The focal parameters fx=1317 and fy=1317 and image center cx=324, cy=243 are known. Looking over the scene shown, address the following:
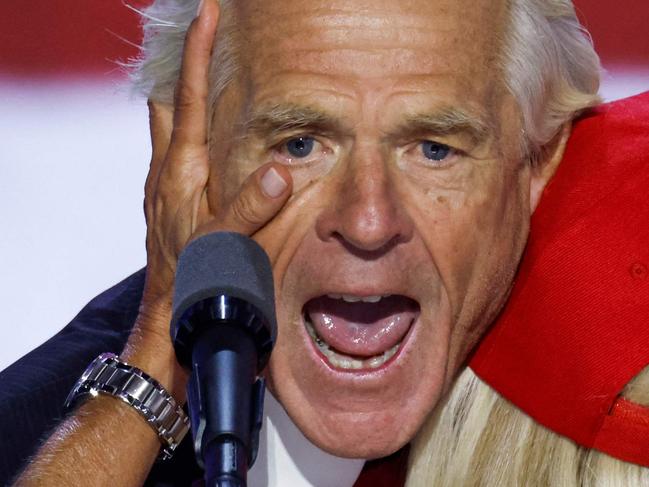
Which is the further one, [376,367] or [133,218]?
[133,218]

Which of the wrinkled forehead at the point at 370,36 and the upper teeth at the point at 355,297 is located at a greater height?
the wrinkled forehead at the point at 370,36

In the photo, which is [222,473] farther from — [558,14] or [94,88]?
[94,88]

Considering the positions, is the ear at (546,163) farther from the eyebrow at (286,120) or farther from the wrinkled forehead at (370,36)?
the eyebrow at (286,120)

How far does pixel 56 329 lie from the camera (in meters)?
1.98

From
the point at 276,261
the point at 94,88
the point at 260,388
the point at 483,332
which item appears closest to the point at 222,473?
the point at 260,388

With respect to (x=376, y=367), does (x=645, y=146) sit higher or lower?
higher

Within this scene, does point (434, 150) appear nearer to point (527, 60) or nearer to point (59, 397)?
point (527, 60)

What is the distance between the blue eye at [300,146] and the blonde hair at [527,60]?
0.36ft

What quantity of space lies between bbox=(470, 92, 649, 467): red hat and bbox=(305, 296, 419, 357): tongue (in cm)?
14

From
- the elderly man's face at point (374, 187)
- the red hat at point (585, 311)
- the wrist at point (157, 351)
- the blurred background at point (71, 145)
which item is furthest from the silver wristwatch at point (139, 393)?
the blurred background at point (71, 145)

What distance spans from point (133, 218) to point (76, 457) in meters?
0.63

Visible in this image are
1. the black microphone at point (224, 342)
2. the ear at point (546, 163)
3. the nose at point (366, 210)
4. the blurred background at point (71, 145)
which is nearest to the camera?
the black microphone at point (224, 342)

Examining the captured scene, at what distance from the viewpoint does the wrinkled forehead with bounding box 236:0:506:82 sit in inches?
55.0

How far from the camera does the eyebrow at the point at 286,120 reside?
4.62ft
